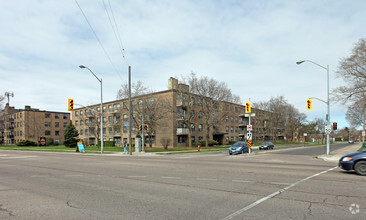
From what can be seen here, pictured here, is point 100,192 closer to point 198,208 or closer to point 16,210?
point 16,210

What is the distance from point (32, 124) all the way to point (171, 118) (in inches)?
Result: 2326

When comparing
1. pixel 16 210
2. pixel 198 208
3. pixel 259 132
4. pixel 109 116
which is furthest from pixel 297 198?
pixel 259 132

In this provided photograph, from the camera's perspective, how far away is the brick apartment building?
1613 inches

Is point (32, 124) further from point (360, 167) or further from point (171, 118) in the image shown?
point (360, 167)

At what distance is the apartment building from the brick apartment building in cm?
1807

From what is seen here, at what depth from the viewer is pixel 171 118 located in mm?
45688

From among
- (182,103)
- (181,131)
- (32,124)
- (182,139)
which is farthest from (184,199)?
(32,124)

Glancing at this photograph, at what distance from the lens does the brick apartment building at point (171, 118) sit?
40969 mm

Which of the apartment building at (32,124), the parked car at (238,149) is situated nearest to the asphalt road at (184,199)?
the parked car at (238,149)

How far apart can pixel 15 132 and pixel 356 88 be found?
98.0 m

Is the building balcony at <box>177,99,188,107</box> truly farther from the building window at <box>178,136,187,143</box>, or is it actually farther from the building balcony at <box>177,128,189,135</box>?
the building window at <box>178,136,187,143</box>

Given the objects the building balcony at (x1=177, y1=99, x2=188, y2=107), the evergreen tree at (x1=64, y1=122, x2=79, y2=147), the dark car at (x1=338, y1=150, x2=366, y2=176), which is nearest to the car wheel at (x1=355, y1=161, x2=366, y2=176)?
the dark car at (x1=338, y1=150, x2=366, y2=176)

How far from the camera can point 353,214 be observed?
5250 mm

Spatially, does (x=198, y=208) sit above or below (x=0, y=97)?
below
